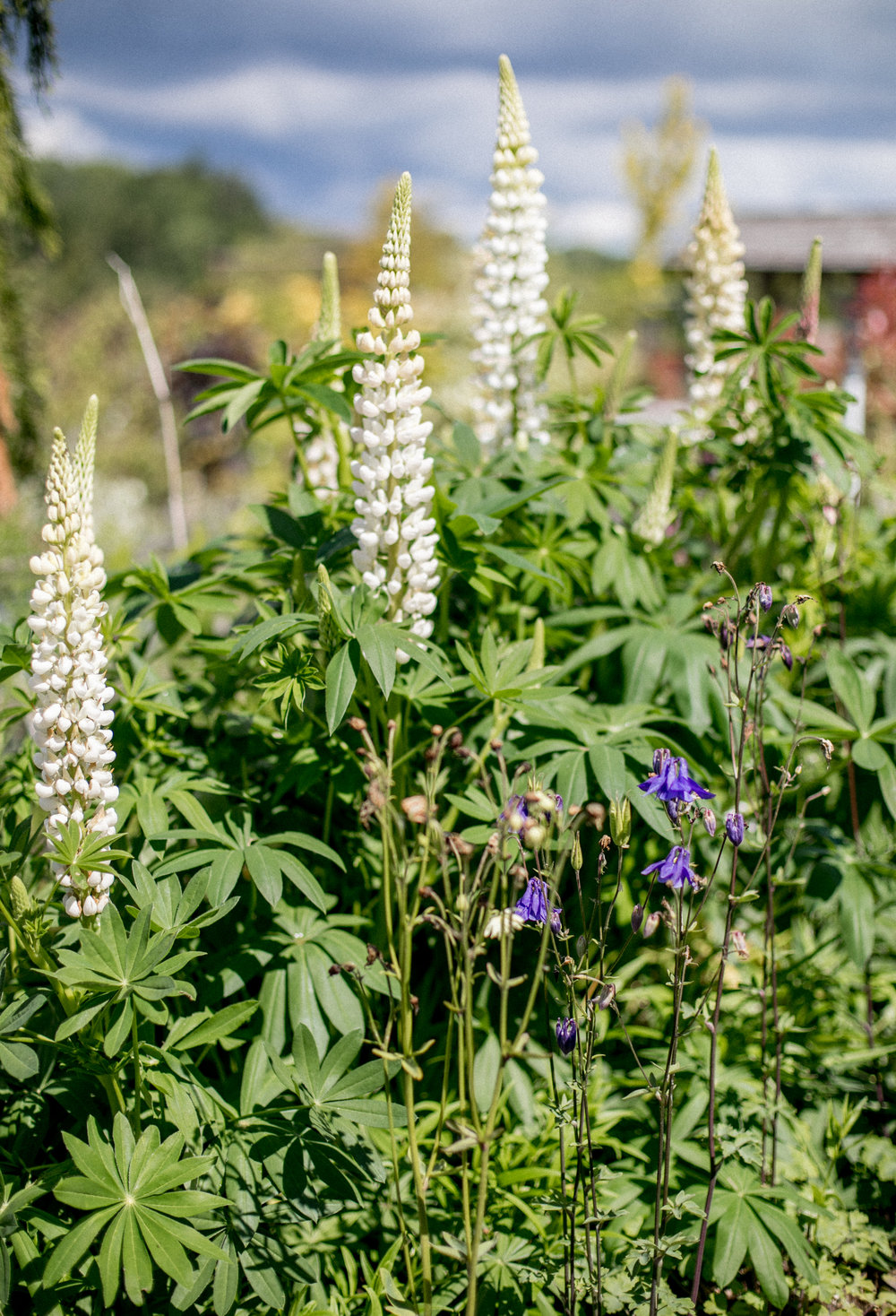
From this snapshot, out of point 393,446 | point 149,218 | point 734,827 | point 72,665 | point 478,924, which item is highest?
point 149,218

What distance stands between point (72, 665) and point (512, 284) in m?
1.68

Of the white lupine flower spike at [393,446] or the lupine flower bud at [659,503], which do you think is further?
the lupine flower bud at [659,503]

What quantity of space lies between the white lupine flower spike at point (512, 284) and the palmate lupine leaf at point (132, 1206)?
69.8 inches

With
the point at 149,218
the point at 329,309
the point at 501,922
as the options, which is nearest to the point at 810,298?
the point at 329,309

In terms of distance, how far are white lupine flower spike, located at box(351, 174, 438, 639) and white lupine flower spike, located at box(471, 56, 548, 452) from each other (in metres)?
0.76

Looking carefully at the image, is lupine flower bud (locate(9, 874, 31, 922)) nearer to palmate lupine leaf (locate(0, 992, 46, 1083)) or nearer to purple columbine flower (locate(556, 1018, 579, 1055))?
palmate lupine leaf (locate(0, 992, 46, 1083))

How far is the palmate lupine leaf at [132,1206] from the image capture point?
1.35 metres

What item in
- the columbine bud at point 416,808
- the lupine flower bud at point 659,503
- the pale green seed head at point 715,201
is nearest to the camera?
the columbine bud at point 416,808

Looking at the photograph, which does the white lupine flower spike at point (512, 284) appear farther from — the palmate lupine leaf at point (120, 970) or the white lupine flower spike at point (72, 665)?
the palmate lupine leaf at point (120, 970)

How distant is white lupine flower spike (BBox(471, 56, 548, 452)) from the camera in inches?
98.1

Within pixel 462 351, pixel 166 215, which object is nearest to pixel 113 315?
pixel 462 351

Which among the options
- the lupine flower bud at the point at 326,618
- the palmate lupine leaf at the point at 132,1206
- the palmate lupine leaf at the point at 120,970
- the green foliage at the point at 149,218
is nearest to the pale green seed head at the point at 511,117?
the lupine flower bud at the point at 326,618

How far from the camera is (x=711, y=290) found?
3.07 meters

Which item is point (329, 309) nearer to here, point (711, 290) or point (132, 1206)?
point (711, 290)
